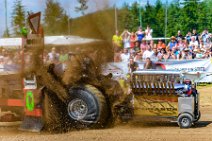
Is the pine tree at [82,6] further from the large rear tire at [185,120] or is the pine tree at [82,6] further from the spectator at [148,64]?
the spectator at [148,64]

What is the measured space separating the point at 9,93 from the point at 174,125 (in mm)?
3423

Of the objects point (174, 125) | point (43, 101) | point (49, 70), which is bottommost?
point (174, 125)

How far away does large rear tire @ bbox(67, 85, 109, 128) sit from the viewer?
8992mm

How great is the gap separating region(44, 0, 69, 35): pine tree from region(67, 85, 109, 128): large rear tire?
1456 millimetres

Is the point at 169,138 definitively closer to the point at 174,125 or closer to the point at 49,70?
the point at 174,125

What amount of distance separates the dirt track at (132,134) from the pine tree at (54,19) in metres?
2.19

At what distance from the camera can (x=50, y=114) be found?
8969 mm

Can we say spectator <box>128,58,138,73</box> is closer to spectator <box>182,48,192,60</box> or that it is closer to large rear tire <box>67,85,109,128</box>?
spectator <box>182,48,192,60</box>

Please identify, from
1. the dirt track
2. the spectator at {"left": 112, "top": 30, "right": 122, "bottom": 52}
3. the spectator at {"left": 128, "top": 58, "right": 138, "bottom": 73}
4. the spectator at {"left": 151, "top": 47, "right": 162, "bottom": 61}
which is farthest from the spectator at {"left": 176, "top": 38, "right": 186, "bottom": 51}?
the dirt track

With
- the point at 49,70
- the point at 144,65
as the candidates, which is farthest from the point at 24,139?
the point at 144,65

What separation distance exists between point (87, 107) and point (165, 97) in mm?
1612

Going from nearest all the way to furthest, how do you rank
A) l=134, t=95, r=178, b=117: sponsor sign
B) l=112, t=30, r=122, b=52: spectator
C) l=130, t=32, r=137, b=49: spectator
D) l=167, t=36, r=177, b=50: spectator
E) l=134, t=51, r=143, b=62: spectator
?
1. l=134, t=95, r=178, b=117: sponsor sign
2. l=112, t=30, r=122, b=52: spectator
3. l=134, t=51, r=143, b=62: spectator
4. l=130, t=32, r=137, b=49: spectator
5. l=167, t=36, r=177, b=50: spectator

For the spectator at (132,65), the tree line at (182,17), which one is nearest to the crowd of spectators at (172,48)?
the spectator at (132,65)

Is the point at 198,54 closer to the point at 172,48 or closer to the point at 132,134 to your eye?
the point at 172,48
